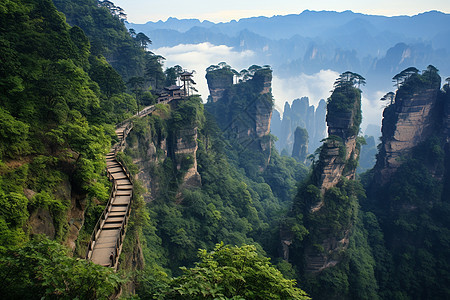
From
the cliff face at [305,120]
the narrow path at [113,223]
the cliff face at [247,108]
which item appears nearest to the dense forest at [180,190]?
the narrow path at [113,223]

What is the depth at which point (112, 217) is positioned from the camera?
1348 centimetres

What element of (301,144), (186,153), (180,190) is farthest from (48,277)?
(301,144)

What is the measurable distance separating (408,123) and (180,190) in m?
37.7

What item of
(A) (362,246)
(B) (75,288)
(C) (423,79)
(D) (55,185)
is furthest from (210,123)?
(B) (75,288)

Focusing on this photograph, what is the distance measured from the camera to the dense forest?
9.37 metres

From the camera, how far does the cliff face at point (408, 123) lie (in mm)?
43938

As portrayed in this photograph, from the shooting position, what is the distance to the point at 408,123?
147ft

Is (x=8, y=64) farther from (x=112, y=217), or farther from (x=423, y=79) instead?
(x=423, y=79)

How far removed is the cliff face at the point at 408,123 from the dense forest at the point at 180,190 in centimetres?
20

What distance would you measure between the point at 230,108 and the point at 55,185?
60.4 meters

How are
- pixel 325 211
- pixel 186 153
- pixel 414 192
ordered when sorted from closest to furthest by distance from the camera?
pixel 325 211
pixel 186 153
pixel 414 192

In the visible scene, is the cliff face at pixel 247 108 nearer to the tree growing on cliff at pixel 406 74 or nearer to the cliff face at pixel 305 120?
the tree growing on cliff at pixel 406 74

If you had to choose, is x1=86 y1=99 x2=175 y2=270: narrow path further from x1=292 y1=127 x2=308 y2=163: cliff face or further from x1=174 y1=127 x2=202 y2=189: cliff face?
x1=292 y1=127 x2=308 y2=163: cliff face

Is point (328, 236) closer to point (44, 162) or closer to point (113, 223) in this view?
point (113, 223)
